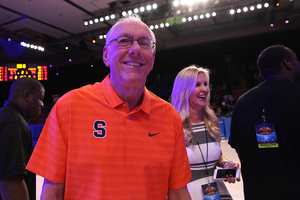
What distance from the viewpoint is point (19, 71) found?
10469 mm

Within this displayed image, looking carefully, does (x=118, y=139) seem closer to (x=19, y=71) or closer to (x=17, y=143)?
(x=17, y=143)

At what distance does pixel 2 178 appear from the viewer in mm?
1417

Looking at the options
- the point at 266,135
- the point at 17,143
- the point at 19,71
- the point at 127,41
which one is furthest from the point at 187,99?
the point at 19,71

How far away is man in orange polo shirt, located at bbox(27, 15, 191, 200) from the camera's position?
3.24 ft

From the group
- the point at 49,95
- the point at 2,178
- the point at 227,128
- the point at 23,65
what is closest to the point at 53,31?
the point at 23,65

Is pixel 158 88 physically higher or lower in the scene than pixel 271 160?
higher

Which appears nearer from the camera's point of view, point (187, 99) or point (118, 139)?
point (118, 139)

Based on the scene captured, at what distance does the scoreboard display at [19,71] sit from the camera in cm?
1047

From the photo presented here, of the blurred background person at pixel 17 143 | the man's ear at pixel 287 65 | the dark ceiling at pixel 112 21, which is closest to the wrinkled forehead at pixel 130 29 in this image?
the blurred background person at pixel 17 143

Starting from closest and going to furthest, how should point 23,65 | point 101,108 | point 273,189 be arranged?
1. point 101,108
2. point 273,189
3. point 23,65

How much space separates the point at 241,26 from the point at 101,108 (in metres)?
10.6

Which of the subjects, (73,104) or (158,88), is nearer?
(73,104)

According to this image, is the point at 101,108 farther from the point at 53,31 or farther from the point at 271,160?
the point at 53,31

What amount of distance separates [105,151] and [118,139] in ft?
0.26
